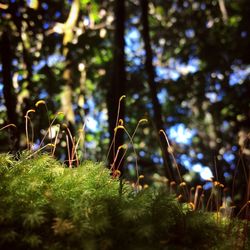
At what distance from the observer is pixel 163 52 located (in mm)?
9242

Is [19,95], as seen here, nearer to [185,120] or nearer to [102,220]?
[102,220]

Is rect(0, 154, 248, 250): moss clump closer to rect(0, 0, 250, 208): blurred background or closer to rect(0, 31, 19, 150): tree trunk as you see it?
rect(0, 0, 250, 208): blurred background

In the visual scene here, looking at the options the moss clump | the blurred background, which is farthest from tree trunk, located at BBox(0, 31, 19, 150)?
the moss clump

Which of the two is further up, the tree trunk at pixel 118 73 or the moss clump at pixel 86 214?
the tree trunk at pixel 118 73

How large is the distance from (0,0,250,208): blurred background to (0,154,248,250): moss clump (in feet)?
3.13

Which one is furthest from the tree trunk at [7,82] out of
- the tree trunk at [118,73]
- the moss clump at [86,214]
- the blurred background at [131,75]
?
the moss clump at [86,214]

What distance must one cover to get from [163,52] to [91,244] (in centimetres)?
830

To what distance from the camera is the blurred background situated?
12.5 ft

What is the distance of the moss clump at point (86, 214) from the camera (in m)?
1.24

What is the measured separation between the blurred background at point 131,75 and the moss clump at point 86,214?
0.95 metres

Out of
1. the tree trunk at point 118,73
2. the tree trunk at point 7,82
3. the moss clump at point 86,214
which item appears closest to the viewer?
the moss clump at point 86,214

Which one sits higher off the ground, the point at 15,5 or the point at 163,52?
the point at 163,52

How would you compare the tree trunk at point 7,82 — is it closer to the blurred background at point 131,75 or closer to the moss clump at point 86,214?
the blurred background at point 131,75

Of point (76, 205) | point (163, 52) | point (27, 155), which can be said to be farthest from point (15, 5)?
point (163, 52)
